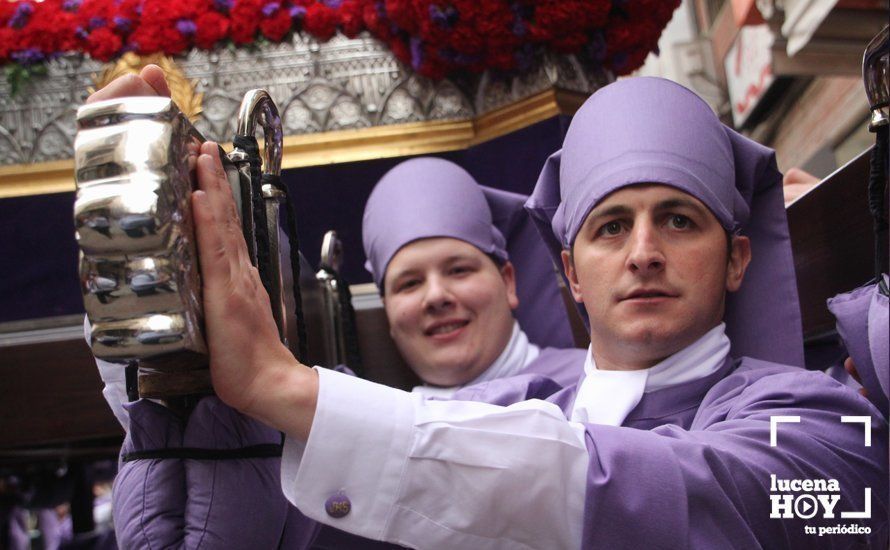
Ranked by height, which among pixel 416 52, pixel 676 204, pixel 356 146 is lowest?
pixel 676 204

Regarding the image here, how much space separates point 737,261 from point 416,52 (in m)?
1.45

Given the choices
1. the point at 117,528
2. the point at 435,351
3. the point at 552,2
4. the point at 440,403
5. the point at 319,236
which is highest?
the point at 552,2

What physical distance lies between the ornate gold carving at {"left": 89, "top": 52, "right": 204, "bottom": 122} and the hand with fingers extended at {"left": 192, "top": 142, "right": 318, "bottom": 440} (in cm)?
185

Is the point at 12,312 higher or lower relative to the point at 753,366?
higher

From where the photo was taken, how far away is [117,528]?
1.45 meters

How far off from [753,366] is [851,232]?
400mm

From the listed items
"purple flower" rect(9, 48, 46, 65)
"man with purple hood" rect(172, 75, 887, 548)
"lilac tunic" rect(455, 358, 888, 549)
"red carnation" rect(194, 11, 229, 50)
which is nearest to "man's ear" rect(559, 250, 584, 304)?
"man with purple hood" rect(172, 75, 887, 548)

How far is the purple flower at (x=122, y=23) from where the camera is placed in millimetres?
3127

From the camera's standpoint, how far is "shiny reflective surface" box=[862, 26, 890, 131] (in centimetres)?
146

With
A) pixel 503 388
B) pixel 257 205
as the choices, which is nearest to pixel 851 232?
pixel 503 388

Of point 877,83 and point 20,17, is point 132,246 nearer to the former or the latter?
point 877,83

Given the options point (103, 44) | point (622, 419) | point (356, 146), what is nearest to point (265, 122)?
point (622, 419)

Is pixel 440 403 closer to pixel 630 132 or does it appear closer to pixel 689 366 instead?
pixel 689 366

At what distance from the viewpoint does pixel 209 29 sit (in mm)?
3096
